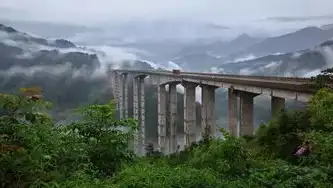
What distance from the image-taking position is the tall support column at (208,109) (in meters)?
47.5

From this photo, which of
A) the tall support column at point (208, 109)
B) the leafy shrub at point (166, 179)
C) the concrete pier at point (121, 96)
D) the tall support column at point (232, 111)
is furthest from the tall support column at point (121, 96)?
the leafy shrub at point (166, 179)

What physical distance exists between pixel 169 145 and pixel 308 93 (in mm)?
35835

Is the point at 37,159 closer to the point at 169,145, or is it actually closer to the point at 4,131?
the point at 4,131

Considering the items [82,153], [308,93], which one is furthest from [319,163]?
[308,93]

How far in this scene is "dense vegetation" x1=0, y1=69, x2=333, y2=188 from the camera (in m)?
7.64

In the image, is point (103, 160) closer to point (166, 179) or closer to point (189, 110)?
point (166, 179)

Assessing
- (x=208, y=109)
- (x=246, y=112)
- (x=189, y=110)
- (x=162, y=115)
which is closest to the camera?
(x=246, y=112)

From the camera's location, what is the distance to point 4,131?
27.1 ft

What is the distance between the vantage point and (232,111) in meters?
41.9

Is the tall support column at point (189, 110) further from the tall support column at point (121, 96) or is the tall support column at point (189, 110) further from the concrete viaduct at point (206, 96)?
the tall support column at point (121, 96)

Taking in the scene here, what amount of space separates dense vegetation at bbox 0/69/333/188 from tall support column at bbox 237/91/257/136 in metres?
26.2

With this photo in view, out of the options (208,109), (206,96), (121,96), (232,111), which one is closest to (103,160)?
(232,111)

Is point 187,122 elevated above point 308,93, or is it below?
below

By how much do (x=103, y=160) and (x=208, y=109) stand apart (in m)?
38.5
